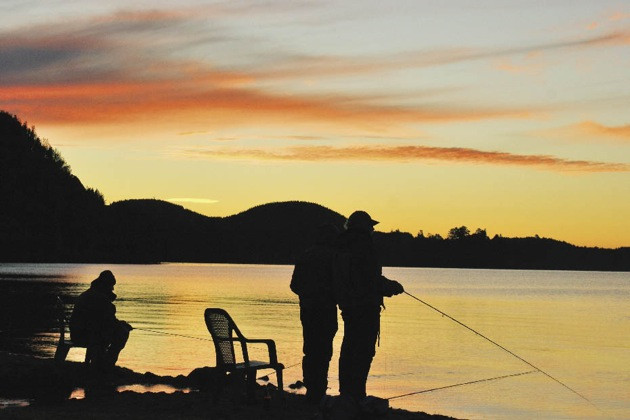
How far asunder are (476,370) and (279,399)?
648 inches

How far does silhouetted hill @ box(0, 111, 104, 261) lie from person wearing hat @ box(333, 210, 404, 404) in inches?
6326

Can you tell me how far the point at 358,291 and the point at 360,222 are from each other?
735 mm

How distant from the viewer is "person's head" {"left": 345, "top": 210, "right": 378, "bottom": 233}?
10219 mm

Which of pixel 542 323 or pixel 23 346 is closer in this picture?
pixel 23 346

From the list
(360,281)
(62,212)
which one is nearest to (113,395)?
(360,281)

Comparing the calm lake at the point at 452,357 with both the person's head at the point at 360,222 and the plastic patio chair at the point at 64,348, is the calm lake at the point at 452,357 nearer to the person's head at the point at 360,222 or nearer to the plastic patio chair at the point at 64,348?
the plastic patio chair at the point at 64,348

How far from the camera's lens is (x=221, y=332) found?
11.3 meters

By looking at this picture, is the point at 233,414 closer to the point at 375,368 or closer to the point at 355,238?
the point at 355,238

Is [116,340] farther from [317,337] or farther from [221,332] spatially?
[317,337]

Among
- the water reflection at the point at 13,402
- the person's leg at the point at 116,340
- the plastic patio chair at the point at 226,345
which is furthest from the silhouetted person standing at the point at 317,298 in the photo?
the water reflection at the point at 13,402

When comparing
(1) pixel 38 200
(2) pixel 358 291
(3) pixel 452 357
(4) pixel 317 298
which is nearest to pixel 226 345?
(4) pixel 317 298

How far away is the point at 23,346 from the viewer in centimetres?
2428

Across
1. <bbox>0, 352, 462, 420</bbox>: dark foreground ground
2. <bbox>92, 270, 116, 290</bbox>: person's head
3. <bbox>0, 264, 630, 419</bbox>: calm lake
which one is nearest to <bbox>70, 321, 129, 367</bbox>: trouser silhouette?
<bbox>0, 352, 462, 420</bbox>: dark foreground ground

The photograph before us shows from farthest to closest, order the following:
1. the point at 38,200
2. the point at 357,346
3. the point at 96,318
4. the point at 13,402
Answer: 1. the point at 38,200
2. the point at 96,318
3. the point at 13,402
4. the point at 357,346
